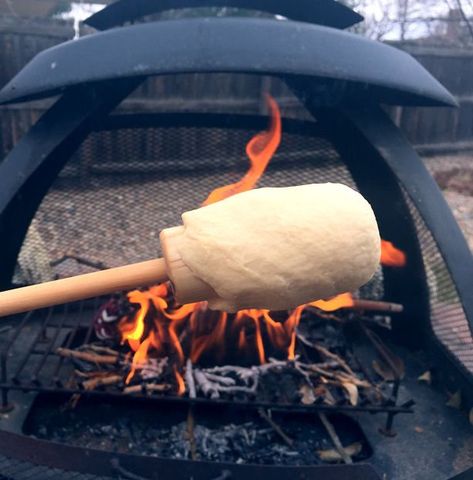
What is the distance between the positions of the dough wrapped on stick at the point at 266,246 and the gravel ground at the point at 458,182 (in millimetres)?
4121

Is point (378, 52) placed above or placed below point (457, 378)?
above

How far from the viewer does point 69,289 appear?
0.94m

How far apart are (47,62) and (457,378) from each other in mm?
2053

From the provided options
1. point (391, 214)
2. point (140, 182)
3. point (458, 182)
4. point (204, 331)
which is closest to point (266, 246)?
point (204, 331)

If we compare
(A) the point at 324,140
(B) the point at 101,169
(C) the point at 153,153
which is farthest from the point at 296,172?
(B) the point at 101,169

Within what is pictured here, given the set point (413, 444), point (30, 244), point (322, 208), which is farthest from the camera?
point (30, 244)

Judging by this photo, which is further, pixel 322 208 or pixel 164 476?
pixel 164 476

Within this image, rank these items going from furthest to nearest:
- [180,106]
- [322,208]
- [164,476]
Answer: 1. [180,106]
2. [164,476]
3. [322,208]

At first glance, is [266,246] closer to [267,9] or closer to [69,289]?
[69,289]

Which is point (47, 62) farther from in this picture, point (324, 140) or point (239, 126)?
point (324, 140)

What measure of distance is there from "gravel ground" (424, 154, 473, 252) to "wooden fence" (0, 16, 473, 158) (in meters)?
0.50

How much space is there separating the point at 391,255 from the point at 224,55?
1.38 meters

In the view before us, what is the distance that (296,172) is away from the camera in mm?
2811

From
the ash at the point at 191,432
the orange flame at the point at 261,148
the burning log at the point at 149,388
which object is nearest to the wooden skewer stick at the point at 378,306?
the ash at the point at 191,432
